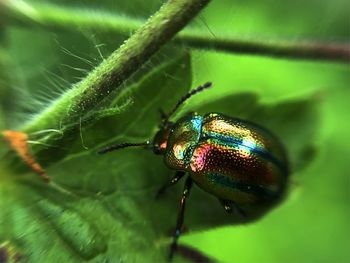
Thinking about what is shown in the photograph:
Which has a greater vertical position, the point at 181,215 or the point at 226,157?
the point at 226,157

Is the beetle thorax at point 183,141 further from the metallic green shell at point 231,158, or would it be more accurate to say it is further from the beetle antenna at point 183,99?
the beetle antenna at point 183,99

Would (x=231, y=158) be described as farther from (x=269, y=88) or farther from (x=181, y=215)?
(x=269, y=88)

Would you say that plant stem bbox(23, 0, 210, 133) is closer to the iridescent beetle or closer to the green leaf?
the green leaf

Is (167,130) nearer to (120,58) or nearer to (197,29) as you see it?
(197,29)

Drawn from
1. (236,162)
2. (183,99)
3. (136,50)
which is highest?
(136,50)

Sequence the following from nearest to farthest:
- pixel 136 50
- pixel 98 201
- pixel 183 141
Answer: pixel 136 50 < pixel 98 201 < pixel 183 141

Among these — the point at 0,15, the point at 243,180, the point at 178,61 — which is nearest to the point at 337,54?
the point at 243,180

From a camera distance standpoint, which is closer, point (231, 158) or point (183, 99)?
point (183, 99)

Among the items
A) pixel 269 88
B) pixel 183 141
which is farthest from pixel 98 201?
pixel 269 88
